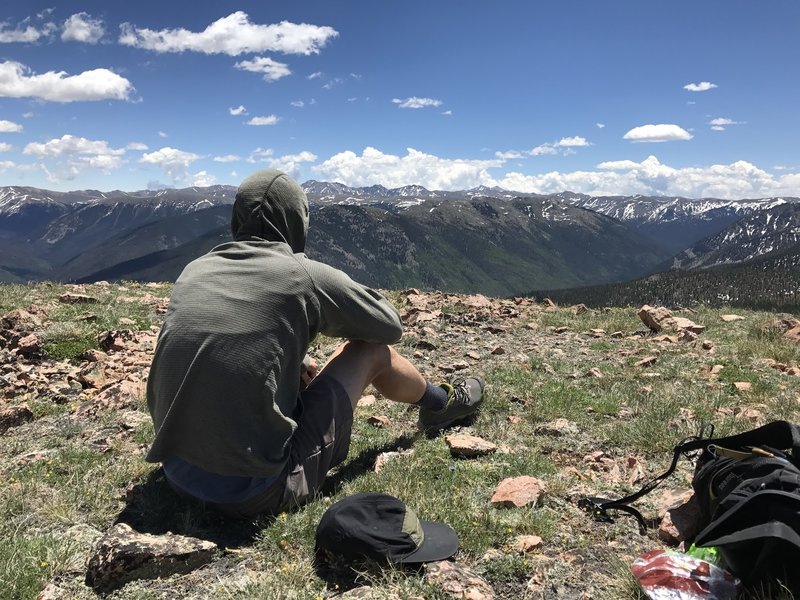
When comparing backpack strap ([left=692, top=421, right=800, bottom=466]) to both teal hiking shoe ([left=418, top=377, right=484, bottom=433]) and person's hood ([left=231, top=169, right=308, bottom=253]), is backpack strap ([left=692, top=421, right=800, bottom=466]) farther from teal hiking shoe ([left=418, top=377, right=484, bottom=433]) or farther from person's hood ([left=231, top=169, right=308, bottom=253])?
person's hood ([left=231, top=169, right=308, bottom=253])

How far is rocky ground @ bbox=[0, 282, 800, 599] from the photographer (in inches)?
141

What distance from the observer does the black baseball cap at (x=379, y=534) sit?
3596 mm

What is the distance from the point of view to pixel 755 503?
3088 mm

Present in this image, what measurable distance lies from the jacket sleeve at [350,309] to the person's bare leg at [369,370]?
0.77 ft

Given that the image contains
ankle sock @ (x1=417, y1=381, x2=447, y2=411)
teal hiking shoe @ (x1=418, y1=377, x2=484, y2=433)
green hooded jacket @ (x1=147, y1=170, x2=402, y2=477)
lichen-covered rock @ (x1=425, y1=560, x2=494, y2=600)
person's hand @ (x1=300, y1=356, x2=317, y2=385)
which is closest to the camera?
lichen-covered rock @ (x1=425, y1=560, x2=494, y2=600)

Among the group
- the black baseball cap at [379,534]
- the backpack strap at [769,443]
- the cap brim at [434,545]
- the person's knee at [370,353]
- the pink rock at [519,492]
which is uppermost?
the person's knee at [370,353]

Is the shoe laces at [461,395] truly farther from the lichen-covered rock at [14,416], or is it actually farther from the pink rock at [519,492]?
the lichen-covered rock at [14,416]

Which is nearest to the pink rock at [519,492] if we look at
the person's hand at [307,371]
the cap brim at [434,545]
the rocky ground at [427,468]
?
the rocky ground at [427,468]

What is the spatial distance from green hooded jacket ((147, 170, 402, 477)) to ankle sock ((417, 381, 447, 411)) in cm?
199

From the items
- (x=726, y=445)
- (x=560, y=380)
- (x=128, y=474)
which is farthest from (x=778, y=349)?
(x=128, y=474)

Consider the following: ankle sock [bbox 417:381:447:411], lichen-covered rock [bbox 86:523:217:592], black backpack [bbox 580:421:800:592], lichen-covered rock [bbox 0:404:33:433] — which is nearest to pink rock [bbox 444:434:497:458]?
ankle sock [bbox 417:381:447:411]

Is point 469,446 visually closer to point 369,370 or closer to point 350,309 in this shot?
Answer: point 369,370

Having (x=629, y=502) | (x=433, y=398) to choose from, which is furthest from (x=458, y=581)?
(x=433, y=398)

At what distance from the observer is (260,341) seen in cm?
381
